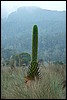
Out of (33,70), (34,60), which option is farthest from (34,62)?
(33,70)

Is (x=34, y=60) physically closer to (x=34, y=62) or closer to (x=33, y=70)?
(x=34, y=62)

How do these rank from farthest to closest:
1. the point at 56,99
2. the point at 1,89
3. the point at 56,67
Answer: the point at 56,67
the point at 1,89
the point at 56,99

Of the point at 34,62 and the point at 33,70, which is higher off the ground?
the point at 34,62

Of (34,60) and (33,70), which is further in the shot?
(34,60)

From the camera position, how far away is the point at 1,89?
785 centimetres

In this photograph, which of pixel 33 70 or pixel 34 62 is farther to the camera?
pixel 34 62

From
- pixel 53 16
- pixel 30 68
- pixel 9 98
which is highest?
pixel 53 16

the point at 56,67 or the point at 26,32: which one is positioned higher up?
the point at 26,32

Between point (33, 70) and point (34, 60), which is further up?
point (34, 60)

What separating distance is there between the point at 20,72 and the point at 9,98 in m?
2.58

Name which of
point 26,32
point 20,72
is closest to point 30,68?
point 20,72

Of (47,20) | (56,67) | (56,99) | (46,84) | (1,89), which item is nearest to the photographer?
(56,99)

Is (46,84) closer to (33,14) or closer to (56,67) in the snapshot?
(56,67)

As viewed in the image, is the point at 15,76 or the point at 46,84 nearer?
the point at 46,84
